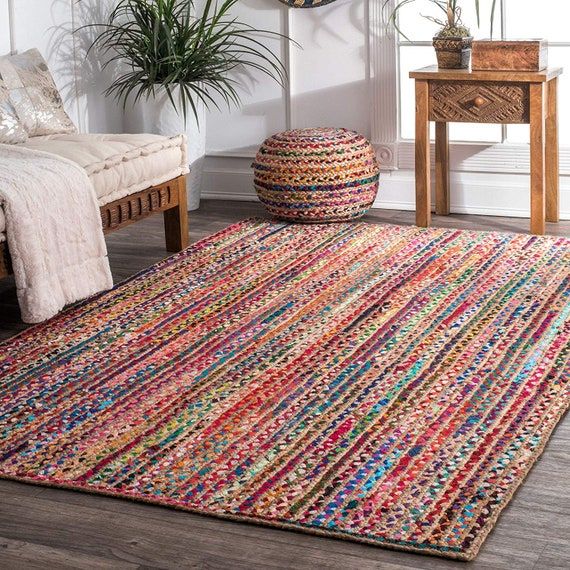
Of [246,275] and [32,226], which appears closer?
[32,226]

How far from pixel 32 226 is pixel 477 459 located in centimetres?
158

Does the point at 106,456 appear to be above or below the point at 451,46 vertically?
below

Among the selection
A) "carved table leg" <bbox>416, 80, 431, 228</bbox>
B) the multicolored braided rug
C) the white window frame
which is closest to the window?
the white window frame

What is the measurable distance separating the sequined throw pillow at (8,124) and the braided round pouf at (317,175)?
1.09 metres

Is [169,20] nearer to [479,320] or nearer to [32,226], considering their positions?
[32,226]

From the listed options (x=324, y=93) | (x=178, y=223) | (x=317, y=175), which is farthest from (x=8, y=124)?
(x=324, y=93)

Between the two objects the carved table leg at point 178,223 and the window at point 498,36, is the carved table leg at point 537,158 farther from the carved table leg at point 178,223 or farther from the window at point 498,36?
the carved table leg at point 178,223

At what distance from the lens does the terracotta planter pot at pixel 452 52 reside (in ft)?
14.6

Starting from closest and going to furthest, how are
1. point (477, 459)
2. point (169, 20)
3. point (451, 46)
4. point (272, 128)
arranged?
point (477, 459) < point (451, 46) < point (169, 20) < point (272, 128)

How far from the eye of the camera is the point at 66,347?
10.8 ft

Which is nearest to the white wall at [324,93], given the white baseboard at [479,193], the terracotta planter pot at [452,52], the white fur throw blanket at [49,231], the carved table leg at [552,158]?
the white baseboard at [479,193]

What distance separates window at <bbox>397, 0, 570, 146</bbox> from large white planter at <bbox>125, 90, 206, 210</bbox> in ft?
3.03

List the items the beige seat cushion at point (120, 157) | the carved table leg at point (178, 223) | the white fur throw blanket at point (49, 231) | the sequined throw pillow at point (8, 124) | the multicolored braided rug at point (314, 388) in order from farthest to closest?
the carved table leg at point (178, 223), the sequined throw pillow at point (8, 124), the beige seat cushion at point (120, 157), the white fur throw blanket at point (49, 231), the multicolored braided rug at point (314, 388)

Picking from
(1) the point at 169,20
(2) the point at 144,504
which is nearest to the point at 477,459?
(2) the point at 144,504
